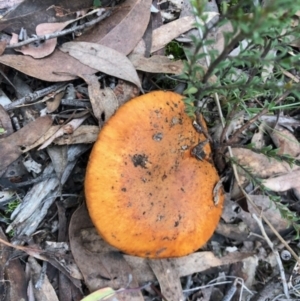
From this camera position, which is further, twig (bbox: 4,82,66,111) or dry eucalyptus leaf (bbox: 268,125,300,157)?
dry eucalyptus leaf (bbox: 268,125,300,157)

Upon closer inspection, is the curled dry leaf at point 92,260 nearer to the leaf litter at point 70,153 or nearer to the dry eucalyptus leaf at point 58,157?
the leaf litter at point 70,153

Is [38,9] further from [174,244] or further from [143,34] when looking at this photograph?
[174,244]

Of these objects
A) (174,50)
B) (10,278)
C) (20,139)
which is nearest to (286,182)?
(174,50)

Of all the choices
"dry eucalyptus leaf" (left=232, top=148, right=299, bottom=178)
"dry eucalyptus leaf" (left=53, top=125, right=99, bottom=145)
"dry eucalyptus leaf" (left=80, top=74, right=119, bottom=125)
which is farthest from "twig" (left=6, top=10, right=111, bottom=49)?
"dry eucalyptus leaf" (left=232, top=148, right=299, bottom=178)

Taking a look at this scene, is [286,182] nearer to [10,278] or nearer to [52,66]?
[52,66]

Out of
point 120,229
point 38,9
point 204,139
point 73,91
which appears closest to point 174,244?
point 120,229

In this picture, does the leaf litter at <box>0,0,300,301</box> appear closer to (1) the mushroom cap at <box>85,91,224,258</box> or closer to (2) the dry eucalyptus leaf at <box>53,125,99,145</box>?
(2) the dry eucalyptus leaf at <box>53,125,99,145</box>

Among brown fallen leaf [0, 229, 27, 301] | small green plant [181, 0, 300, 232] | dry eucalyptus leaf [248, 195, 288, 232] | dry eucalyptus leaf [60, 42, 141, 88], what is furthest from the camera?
dry eucalyptus leaf [248, 195, 288, 232]
